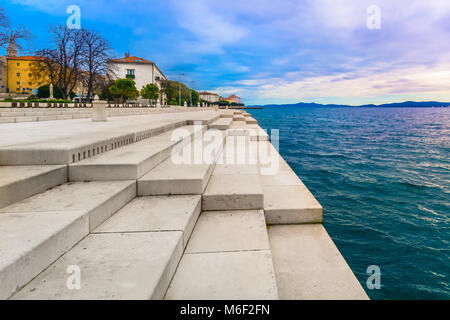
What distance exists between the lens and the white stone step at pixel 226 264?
229 cm

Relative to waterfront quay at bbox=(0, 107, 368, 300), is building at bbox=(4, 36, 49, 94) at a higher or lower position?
higher

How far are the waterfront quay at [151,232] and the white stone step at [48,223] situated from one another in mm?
10

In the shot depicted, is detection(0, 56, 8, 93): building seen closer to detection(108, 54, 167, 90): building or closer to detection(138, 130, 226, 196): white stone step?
detection(108, 54, 167, 90): building

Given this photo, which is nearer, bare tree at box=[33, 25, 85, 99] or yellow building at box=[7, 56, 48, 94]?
bare tree at box=[33, 25, 85, 99]

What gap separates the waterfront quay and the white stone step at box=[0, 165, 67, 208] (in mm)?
12

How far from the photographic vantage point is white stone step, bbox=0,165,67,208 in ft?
9.69

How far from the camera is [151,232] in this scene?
2.88 meters

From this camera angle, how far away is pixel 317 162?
1756cm

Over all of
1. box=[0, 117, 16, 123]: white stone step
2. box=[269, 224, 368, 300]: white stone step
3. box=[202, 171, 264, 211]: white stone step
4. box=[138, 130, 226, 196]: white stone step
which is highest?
box=[0, 117, 16, 123]: white stone step

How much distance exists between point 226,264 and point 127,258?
0.92m

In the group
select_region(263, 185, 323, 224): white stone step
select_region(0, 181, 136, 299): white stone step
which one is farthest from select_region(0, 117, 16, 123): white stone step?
select_region(263, 185, 323, 224): white stone step

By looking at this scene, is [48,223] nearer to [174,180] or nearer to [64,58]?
[174,180]

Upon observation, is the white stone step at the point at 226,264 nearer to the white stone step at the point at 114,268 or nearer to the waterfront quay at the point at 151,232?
the waterfront quay at the point at 151,232
